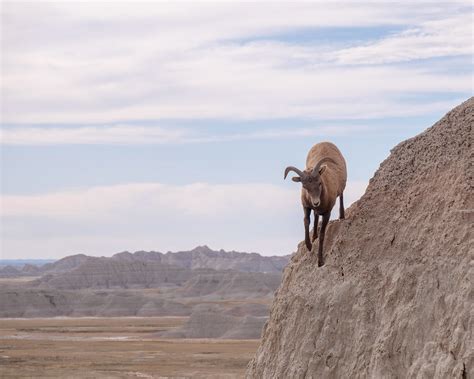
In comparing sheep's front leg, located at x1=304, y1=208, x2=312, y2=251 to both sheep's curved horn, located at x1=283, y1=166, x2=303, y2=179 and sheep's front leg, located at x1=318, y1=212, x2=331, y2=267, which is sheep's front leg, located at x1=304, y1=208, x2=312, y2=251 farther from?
sheep's curved horn, located at x1=283, y1=166, x2=303, y2=179

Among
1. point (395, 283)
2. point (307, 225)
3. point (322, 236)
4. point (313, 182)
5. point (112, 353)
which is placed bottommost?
point (112, 353)

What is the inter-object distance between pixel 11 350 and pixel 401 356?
6160 centimetres

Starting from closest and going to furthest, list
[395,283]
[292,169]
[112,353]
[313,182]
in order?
[395,283] → [313,182] → [292,169] → [112,353]

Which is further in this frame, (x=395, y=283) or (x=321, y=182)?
(x=321, y=182)

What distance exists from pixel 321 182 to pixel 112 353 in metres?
54.7

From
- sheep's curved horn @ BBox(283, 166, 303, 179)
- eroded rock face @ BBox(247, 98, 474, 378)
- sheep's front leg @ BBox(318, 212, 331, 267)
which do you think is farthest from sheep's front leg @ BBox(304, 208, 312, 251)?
sheep's curved horn @ BBox(283, 166, 303, 179)

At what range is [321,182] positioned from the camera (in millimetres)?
14750

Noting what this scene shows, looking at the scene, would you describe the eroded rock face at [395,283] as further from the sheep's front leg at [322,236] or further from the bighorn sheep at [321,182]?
the bighorn sheep at [321,182]

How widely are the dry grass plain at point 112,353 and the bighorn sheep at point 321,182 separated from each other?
35.5 m

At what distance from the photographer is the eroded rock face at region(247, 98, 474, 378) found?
12.1 metres

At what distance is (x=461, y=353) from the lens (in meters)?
11.4

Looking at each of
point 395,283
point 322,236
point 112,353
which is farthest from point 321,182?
point 112,353

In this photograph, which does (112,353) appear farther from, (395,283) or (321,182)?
(395,283)

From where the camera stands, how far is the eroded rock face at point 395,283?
12.1m
